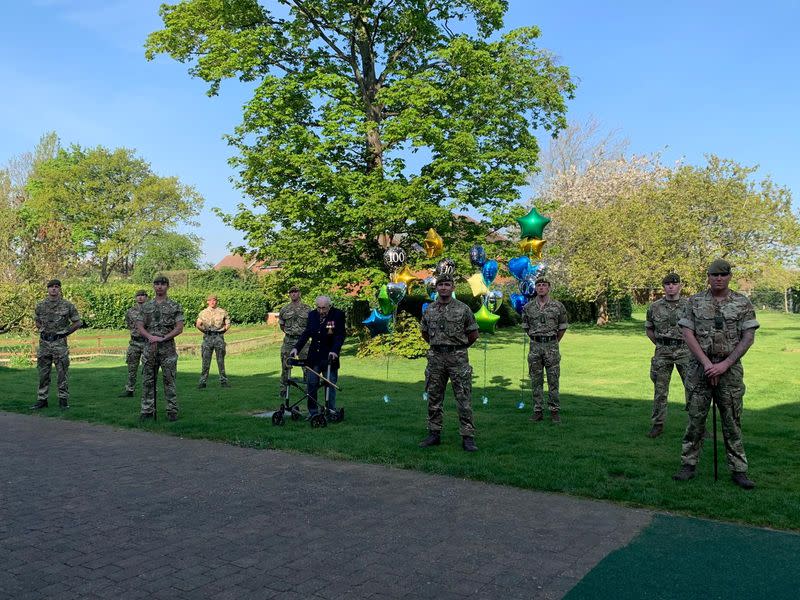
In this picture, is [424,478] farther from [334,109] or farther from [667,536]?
[334,109]

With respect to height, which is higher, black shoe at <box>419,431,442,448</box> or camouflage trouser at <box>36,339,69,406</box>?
camouflage trouser at <box>36,339,69,406</box>

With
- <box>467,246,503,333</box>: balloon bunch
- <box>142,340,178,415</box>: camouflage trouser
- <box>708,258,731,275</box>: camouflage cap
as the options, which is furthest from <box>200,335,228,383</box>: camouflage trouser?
<box>708,258,731,275</box>: camouflage cap

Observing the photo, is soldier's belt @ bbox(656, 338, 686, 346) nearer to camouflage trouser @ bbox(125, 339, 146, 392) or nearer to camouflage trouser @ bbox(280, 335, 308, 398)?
camouflage trouser @ bbox(280, 335, 308, 398)

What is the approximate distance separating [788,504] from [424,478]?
3.38m

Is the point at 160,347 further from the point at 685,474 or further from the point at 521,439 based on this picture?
the point at 685,474

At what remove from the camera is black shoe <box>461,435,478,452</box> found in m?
8.38

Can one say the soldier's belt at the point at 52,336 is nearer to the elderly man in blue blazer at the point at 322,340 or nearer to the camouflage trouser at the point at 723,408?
the elderly man in blue blazer at the point at 322,340

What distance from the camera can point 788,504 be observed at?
19.5 feet

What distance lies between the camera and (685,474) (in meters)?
6.84

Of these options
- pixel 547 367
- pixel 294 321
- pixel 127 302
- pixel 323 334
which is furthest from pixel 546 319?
pixel 127 302

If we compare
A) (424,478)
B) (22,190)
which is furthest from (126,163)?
(424,478)

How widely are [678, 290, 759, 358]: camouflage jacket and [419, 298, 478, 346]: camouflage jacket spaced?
2651 mm

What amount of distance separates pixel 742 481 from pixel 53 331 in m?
11.0

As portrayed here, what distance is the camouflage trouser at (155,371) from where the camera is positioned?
10.7 metres
